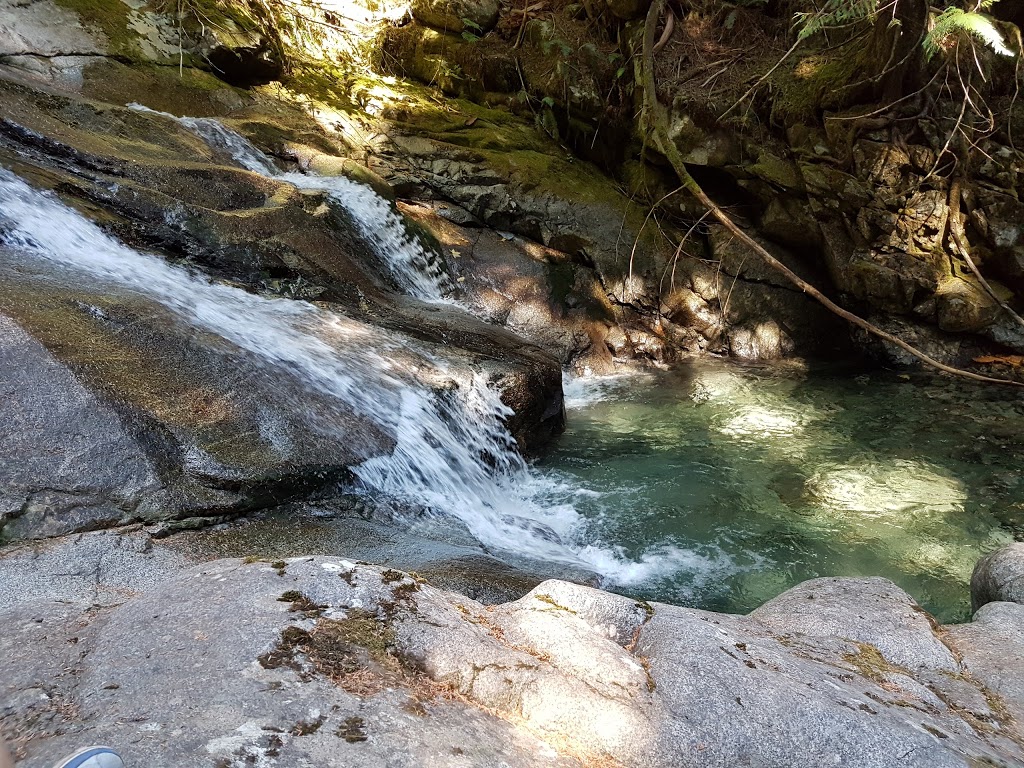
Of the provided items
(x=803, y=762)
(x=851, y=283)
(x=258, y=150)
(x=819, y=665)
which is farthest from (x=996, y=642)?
(x=258, y=150)

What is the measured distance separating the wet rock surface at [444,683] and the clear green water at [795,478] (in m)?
1.96

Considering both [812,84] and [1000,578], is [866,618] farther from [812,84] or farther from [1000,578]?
[812,84]

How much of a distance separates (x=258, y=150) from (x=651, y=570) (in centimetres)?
783

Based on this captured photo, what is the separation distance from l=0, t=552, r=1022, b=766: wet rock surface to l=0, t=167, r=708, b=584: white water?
205 centimetres

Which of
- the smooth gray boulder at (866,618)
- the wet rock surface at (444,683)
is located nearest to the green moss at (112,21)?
the wet rock surface at (444,683)

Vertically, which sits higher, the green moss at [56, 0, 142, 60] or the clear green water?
the green moss at [56, 0, 142, 60]

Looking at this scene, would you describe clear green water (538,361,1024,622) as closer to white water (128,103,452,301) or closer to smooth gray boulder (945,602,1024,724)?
smooth gray boulder (945,602,1024,724)

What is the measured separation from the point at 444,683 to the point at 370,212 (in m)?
7.24

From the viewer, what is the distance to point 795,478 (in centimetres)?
606

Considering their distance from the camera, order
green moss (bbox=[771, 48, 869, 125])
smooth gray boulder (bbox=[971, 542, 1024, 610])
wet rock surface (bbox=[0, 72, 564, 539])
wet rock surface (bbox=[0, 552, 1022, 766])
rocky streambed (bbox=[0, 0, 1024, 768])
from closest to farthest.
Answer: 1. wet rock surface (bbox=[0, 552, 1022, 766])
2. rocky streambed (bbox=[0, 0, 1024, 768])
3. wet rock surface (bbox=[0, 72, 564, 539])
4. smooth gray boulder (bbox=[971, 542, 1024, 610])
5. green moss (bbox=[771, 48, 869, 125])

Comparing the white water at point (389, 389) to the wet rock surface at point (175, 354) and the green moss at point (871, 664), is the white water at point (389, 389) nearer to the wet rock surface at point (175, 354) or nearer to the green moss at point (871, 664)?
the wet rock surface at point (175, 354)

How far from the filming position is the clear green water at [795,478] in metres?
4.68

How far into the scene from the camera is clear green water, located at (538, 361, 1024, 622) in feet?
15.3

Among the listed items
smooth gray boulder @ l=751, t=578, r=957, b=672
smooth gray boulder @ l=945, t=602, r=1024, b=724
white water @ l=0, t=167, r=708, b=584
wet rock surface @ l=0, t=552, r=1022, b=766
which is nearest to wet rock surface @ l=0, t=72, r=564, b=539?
white water @ l=0, t=167, r=708, b=584
